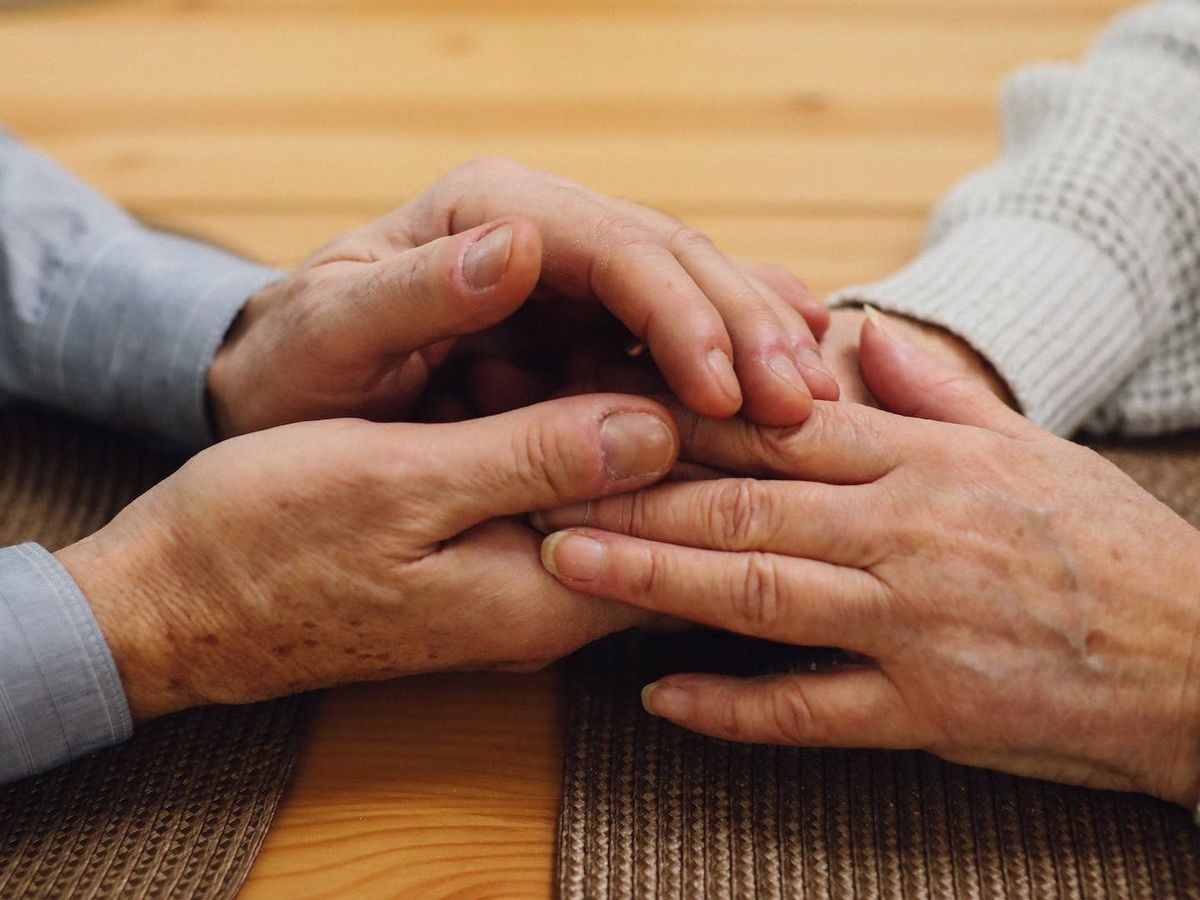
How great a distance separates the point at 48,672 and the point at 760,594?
14.0 inches

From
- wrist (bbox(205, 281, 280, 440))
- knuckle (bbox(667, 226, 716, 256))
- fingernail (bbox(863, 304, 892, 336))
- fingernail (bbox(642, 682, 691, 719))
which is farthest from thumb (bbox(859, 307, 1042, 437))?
wrist (bbox(205, 281, 280, 440))

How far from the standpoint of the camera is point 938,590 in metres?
0.53

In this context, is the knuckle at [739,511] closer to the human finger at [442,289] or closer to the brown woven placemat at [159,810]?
the human finger at [442,289]

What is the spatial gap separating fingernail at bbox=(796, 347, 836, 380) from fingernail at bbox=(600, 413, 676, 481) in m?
0.09

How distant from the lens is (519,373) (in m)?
0.66

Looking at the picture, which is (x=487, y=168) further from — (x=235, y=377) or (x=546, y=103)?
(x=546, y=103)

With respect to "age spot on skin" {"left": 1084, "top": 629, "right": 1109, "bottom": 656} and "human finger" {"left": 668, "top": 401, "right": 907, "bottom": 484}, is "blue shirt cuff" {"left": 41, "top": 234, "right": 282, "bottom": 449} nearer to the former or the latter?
"human finger" {"left": 668, "top": 401, "right": 907, "bottom": 484}

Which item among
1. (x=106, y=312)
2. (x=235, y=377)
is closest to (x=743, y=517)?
(x=235, y=377)

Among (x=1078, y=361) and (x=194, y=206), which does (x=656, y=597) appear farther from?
(x=194, y=206)

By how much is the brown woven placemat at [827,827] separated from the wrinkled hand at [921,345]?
20 cm

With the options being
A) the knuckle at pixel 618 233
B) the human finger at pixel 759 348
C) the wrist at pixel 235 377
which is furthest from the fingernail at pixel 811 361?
the wrist at pixel 235 377

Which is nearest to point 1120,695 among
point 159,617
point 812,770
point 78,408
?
point 812,770

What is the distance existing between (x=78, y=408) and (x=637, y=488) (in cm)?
43

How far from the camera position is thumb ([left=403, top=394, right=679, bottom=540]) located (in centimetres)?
53
